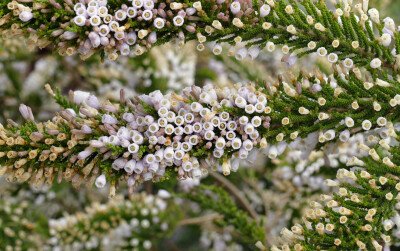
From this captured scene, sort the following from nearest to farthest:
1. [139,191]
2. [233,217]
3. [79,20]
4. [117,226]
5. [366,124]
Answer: [79,20]
[366,124]
[233,217]
[117,226]
[139,191]

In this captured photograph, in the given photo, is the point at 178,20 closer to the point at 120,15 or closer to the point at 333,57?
the point at 120,15

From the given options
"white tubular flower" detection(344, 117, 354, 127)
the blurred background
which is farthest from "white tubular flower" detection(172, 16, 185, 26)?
the blurred background

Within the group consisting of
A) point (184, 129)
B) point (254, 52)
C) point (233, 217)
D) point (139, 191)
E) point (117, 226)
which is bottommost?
point (139, 191)

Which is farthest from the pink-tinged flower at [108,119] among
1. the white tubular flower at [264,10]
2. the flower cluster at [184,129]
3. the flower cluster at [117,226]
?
the flower cluster at [117,226]

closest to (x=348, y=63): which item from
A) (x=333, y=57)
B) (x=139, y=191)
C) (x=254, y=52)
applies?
(x=333, y=57)

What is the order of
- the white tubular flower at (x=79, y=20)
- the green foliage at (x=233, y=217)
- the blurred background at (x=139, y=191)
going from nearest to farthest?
the white tubular flower at (x=79, y=20), the green foliage at (x=233, y=217), the blurred background at (x=139, y=191)

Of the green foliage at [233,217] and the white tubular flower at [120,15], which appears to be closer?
the white tubular flower at [120,15]

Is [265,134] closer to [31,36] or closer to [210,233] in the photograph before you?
[31,36]

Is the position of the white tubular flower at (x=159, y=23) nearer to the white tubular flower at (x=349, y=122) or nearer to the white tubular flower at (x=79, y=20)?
the white tubular flower at (x=79, y=20)
